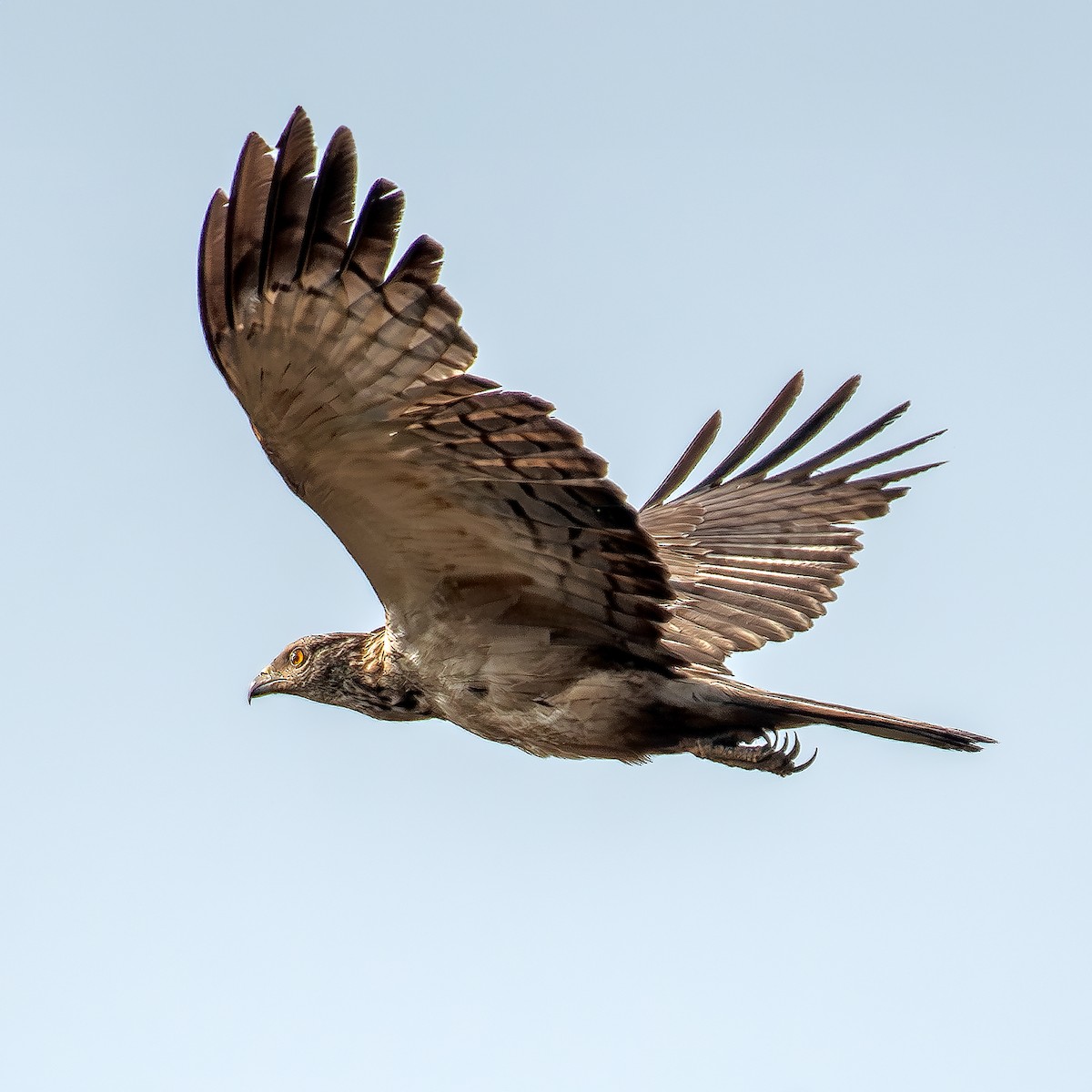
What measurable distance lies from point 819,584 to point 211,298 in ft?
13.3

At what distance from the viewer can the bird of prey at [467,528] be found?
531 centimetres

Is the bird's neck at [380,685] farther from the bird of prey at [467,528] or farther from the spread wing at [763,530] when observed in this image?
the spread wing at [763,530]

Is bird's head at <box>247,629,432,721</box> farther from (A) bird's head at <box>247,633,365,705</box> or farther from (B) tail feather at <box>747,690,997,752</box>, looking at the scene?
(B) tail feather at <box>747,690,997,752</box>

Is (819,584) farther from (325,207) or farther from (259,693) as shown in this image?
(325,207)

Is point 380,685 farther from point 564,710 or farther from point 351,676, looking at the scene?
point 564,710

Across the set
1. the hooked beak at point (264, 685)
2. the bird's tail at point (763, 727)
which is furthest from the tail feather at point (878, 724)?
the hooked beak at point (264, 685)

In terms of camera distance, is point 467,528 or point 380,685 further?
point 380,685

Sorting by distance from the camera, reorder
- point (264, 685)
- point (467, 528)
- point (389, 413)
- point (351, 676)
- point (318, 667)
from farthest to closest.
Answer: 1. point (264, 685)
2. point (318, 667)
3. point (351, 676)
4. point (467, 528)
5. point (389, 413)

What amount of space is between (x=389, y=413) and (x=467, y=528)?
84cm

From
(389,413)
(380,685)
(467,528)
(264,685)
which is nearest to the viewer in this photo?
(389,413)

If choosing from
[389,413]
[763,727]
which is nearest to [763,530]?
[763,727]

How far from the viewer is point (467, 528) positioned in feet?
20.9

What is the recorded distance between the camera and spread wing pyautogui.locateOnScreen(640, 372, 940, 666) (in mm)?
8203

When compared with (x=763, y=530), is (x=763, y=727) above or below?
below
